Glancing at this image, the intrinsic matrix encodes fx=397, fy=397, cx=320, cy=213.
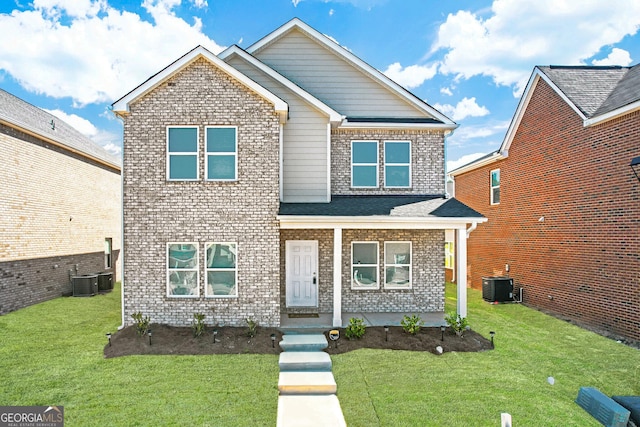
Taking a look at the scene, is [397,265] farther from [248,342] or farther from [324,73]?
[324,73]

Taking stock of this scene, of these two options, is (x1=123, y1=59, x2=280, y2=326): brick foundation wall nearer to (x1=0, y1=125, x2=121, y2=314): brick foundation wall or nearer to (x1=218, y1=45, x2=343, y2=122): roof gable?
(x1=218, y1=45, x2=343, y2=122): roof gable

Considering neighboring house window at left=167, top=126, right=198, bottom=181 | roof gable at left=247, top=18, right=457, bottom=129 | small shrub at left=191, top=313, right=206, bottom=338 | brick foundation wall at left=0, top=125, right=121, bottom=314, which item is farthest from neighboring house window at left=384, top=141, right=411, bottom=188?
brick foundation wall at left=0, top=125, right=121, bottom=314

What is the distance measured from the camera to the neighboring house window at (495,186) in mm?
17094

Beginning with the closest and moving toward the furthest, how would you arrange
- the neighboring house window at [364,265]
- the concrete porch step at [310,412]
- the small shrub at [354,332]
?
the concrete porch step at [310,412] < the small shrub at [354,332] < the neighboring house window at [364,265]

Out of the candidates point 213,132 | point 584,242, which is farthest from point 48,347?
point 584,242

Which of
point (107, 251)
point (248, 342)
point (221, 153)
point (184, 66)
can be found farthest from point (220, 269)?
point (107, 251)

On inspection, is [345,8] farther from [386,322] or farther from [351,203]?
[386,322]

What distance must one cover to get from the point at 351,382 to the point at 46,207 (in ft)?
45.2

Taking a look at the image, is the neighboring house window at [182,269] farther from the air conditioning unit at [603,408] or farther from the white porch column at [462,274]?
the air conditioning unit at [603,408]

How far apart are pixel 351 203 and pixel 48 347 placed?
8349 mm

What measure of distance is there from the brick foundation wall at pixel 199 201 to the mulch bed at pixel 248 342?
2.82 ft

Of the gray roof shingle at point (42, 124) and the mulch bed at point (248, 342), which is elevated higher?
the gray roof shingle at point (42, 124)

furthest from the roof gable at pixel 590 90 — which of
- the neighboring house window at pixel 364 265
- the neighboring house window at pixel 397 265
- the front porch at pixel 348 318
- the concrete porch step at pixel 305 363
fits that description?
the concrete porch step at pixel 305 363

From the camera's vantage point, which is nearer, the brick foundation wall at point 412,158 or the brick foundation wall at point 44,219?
the brick foundation wall at point 412,158
